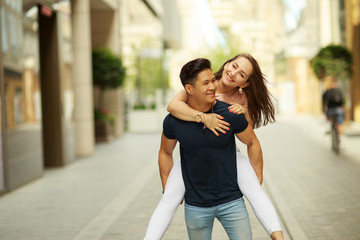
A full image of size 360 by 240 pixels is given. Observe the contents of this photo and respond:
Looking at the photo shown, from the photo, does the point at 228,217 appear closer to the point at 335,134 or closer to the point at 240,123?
the point at 240,123

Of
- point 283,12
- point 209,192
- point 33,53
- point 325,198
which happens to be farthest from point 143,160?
point 283,12

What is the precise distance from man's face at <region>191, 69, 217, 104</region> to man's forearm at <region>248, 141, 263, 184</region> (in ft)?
1.50

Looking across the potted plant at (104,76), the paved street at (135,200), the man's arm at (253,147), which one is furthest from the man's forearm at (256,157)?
the potted plant at (104,76)

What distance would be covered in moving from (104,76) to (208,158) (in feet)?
50.4

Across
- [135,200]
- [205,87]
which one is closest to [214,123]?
[205,87]

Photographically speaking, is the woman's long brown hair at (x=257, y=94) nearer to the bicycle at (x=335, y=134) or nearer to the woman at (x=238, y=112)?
the woman at (x=238, y=112)

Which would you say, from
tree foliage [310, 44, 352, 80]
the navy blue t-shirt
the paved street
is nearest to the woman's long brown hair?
the navy blue t-shirt

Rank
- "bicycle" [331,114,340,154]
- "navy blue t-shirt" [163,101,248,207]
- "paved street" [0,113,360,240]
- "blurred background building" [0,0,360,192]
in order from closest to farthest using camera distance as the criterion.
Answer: "navy blue t-shirt" [163,101,248,207]
"paved street" [0,113,360,240]
"blurred background building" [0,0,360,192]
"bicycle" [331,114,340,154]

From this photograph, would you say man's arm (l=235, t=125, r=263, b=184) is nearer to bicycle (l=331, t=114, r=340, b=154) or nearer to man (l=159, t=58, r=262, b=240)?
man (l=159, t=58, r=262, b=240)

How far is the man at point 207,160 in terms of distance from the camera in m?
3.26

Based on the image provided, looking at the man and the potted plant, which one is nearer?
the man

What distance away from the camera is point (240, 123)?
332cm

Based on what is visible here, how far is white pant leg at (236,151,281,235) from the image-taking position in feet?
10.9

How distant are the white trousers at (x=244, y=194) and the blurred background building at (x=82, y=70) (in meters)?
0.80
